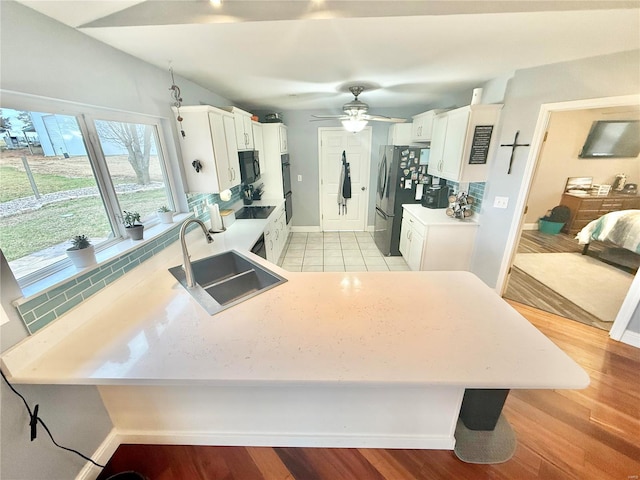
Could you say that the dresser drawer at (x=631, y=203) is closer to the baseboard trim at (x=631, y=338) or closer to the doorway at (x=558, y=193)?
the doorway at (x=558, y=193)

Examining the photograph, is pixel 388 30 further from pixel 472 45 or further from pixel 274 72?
pixel 274 72

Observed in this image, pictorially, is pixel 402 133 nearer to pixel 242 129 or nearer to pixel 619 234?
pixel 242 129

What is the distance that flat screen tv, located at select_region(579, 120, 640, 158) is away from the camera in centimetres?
417

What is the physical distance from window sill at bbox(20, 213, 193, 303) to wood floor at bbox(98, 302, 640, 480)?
1092mm

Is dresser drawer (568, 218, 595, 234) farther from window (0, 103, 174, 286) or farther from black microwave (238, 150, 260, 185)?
window (0, 103, 174, 286)

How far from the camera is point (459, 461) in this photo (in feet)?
4.61

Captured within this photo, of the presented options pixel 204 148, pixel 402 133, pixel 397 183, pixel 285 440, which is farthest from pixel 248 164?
pixel 285 440

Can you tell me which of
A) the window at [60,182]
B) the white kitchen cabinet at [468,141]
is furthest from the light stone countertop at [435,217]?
the window at [60,182]

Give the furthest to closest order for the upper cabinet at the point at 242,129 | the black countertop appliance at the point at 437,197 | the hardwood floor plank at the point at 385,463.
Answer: the black countertop appliance at the point at 437,197, the upper cabinet at the point at 242,129, the hardwood floor plank at the point at 385,463

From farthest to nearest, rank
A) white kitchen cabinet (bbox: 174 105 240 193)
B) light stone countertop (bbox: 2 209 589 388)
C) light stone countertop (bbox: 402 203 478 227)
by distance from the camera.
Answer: light stone countertop (bbox: 402 203 478 227) → white kitchen cabinet (bbox: 174 105 240 193) → light stone countertop (bbox: 2 209 589 388)

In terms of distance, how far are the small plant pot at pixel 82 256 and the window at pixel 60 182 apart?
0.11 metres

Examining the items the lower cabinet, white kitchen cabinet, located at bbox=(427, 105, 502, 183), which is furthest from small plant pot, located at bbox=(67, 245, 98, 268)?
white kitchen cabinet, located at bbox=(427, 105, 502, 183)

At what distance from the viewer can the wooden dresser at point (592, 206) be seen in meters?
4.34

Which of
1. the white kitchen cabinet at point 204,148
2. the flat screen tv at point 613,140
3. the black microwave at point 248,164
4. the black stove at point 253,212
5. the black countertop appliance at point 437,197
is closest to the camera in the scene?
the white kitchen cabinet at point 204,148
